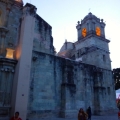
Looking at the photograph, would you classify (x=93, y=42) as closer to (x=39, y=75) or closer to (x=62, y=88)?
(x=62, y=88)

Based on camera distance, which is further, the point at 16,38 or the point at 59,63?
the point at 59,63

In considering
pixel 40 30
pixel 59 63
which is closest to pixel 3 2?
pixel 40 30

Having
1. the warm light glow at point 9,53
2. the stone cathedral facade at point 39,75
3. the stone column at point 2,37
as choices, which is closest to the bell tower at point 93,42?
the stone cathedral facade at point 39,75

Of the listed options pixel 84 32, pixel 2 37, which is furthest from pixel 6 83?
pixel 84 32

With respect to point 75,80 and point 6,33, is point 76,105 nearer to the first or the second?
point 75,80

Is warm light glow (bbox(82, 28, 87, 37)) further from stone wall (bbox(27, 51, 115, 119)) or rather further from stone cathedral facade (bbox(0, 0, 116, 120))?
stone wall (bbox(27, 51, 115, 119))

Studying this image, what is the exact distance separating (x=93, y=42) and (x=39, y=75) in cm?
1333

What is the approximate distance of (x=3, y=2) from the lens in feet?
46.9

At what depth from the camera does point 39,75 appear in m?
15.0

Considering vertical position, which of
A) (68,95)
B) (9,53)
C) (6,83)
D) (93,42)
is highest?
(93,42)

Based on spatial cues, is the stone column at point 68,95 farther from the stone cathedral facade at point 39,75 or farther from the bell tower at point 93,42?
the bell tower at point 93,42

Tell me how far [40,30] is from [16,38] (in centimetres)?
398

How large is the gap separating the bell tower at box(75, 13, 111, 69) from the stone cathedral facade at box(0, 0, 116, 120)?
18cm

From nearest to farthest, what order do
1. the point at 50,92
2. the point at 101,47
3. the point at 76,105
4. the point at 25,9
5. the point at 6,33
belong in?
the point at 25,9 < the point at 6,33 < the point at 50,92 < the point at 76,105 < the point at 101,47
